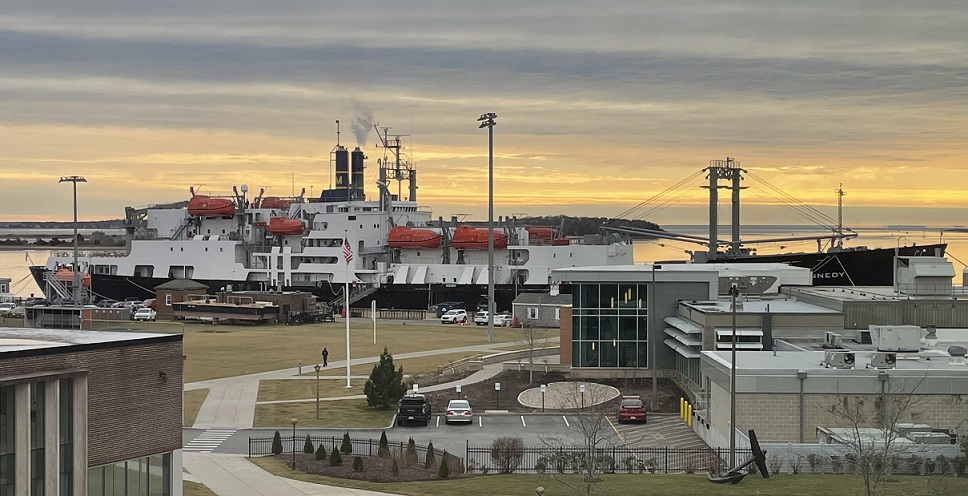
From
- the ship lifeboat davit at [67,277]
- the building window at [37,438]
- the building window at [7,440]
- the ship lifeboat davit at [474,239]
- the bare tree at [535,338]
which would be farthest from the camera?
the ship lifeboat davit at [474,239]

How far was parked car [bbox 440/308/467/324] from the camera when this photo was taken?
3174 inches

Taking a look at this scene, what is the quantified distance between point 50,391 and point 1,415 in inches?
33.5

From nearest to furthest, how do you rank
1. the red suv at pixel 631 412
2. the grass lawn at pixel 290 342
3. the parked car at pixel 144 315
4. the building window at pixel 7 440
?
the building window at pixel 7 440 < the red suv at pixel 631 412 < the grass lawn at pixel 290 342 < the parked car at pixel 144 315

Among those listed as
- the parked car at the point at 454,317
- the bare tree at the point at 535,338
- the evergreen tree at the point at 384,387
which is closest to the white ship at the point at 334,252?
the parked car at the point at 454,317

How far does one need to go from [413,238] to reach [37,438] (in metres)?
73.4

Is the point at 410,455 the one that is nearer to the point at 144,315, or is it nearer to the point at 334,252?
the point at 144,315

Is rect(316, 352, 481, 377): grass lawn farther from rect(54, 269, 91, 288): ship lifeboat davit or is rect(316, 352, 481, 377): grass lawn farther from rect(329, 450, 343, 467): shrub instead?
rect(54, 269, 91, 288): ship lifeboat davit

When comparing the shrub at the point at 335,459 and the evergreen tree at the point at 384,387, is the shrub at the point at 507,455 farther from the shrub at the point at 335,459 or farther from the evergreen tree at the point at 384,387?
the evergreen tree at the point at 384,387

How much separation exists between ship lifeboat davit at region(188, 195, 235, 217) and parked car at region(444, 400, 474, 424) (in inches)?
2531

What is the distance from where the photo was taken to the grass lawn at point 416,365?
2036 inches

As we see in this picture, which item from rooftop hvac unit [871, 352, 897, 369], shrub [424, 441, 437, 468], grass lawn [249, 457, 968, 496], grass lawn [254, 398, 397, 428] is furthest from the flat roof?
rooftop hvac unit [871, 352, 897, 369]

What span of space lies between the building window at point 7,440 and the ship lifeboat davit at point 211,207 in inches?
3232

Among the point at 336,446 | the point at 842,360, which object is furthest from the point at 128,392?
the point at 842,360

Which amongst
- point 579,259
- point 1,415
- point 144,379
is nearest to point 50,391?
point 1,415
